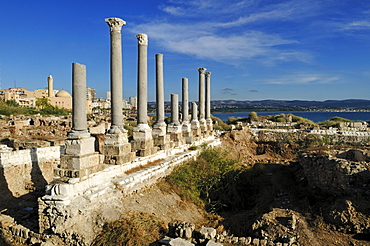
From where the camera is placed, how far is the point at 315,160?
1152 centimetres

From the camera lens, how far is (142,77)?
12828 mm

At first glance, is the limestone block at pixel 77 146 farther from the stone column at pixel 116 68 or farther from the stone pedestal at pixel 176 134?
the stone pedestal at pixel 176 134

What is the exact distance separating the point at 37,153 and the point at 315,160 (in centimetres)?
1188

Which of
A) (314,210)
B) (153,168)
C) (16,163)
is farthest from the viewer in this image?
(16,163)

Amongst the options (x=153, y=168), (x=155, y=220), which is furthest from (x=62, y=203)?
(x=153, y=168)

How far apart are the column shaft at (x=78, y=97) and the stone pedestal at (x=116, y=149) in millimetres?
1595

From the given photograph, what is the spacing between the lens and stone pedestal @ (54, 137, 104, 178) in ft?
26.5

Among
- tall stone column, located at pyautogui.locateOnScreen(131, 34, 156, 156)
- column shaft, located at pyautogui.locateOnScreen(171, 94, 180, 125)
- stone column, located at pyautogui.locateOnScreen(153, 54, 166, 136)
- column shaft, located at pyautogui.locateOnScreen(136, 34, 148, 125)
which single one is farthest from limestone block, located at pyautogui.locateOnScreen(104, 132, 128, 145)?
column shaft, located at pyautogui.locateOnScreen(171, 94, 180, 125)

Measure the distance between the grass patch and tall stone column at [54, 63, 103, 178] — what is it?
5.63 ft

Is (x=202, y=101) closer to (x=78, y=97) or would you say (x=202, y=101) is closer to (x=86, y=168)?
(x=78, y=97)

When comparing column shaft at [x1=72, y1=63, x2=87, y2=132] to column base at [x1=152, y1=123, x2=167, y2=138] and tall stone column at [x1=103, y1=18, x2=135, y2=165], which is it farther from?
column base at [x1=152, y1=123, x2=167, y2=138]

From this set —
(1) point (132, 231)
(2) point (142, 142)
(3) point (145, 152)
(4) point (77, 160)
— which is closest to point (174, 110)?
(2) point (142, 142)

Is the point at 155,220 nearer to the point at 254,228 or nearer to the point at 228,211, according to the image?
the point at 254,228

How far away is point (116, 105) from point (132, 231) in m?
5.03
